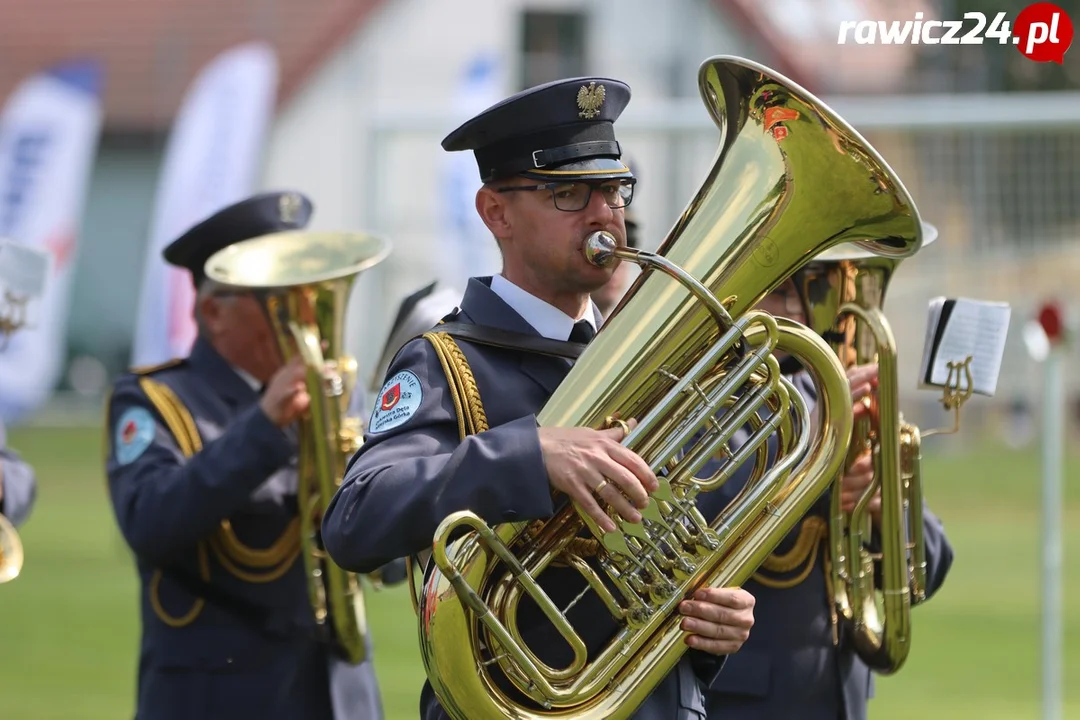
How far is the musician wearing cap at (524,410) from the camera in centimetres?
298

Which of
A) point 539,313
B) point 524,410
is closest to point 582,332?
point 539,313

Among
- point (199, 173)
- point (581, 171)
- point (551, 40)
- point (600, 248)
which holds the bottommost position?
point (551, 40)

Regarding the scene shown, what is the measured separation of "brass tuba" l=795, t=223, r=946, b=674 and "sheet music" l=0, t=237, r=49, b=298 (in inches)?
77.7

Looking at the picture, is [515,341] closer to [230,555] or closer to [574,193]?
[574,193]

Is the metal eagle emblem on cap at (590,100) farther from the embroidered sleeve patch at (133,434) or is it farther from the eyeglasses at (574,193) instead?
the embroidered sleeve patch at (133,434)

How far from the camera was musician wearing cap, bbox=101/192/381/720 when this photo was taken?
4.43 m

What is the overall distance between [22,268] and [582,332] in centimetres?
182

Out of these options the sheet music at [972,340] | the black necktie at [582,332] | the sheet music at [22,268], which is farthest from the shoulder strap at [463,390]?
the sheet music at [22,268]

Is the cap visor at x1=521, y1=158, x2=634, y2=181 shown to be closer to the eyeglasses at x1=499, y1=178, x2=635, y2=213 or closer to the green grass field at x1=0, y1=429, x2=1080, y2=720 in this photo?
the eyeglasses at x1=499, y1=178, x2=635, y2=213

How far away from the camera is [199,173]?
47.5 ft

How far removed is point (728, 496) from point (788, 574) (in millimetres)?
300

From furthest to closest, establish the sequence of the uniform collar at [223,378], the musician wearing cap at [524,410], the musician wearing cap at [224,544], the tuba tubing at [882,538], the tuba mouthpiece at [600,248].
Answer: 1. the uniform collar at [223,378]
2. the musician wearing cap at [224,544]
3. the tuba tubing at [882,538]
4. the tuba mouthpiece at [600,248]
5. the musician wearing cap at [524,410]

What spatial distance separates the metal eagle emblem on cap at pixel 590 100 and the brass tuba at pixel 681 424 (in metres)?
0.26

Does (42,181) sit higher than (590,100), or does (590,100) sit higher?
(590,100)
